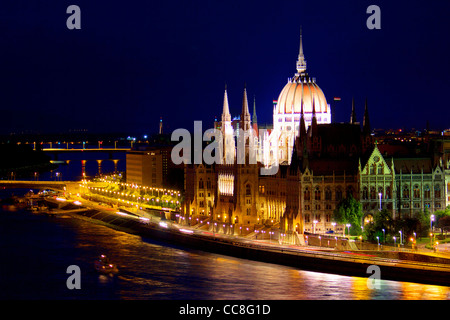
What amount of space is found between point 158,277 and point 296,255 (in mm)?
9320

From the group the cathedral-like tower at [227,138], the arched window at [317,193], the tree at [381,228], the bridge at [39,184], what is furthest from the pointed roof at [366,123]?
the bridge at [39,184]

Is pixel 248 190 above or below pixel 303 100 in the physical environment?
below

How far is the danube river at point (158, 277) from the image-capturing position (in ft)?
167

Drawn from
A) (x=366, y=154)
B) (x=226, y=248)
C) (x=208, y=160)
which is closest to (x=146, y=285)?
(x=226, y=248)

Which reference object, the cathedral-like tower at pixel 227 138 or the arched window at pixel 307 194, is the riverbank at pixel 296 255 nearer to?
the arched window at pixel 307 194

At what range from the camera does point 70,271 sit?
189 ft

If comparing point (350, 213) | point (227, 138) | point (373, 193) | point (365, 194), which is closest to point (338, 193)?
point (365, 194)

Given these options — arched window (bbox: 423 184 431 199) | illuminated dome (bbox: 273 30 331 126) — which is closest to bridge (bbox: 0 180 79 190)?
illuminated dome (bbox: 273 30 331 126)

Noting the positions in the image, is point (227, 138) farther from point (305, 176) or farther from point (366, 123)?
point (305, 176)

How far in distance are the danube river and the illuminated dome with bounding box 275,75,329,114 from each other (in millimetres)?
18934

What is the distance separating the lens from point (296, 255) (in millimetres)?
60438

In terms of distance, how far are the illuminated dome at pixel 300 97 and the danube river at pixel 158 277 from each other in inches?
745

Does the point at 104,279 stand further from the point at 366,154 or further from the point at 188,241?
the point at 366,154

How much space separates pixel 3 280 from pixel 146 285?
8070mm
